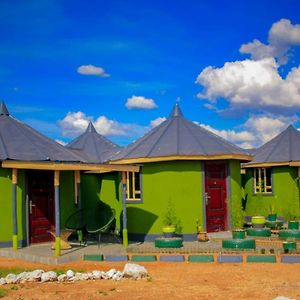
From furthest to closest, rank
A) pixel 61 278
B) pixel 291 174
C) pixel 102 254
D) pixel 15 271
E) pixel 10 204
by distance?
pixel 291 174, pixel 10 204, pixel 102 254, pixel 15 271, pixel 61 278

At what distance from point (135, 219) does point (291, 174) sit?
6682mm

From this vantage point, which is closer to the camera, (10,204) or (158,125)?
(10,204)

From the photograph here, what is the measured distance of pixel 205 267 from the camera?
10266 mm

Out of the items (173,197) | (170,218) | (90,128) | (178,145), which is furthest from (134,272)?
(90,128)

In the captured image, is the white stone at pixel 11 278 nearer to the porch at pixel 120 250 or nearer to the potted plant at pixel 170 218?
the porch at pixel 120 250

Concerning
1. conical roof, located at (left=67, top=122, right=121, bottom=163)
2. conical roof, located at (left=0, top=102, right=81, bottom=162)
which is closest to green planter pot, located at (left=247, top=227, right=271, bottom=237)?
conical roof, located at (left=0, top=102, right=81, bottom=162)

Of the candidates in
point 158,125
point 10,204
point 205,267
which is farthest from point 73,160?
point 205,267

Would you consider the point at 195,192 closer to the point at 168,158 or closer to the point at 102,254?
the point at 168,158

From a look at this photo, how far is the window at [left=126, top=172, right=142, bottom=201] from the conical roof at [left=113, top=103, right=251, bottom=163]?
22.4 inches

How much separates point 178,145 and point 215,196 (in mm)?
1913

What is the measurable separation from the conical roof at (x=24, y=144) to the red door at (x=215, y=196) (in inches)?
161

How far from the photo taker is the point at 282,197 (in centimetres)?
1831

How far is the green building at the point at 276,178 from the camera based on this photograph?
1803 cm

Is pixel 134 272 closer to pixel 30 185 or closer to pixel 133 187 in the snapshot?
pixel 30 185
